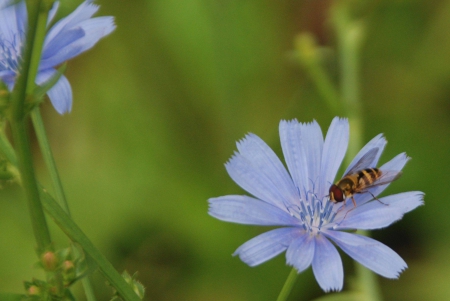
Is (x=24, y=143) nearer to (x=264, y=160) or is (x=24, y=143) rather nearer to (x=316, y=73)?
(x=264, y=160)

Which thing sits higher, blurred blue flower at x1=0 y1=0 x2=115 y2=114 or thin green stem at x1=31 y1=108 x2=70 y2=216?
blurred blue flower at x1=0 y1=0 x2=115 y2=114

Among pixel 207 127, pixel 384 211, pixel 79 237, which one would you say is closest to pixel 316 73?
pixel 207 127

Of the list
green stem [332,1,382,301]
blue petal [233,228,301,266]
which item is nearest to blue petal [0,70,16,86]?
blue petal [233,228,301,266]

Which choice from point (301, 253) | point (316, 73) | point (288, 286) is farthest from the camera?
point (316, 73)

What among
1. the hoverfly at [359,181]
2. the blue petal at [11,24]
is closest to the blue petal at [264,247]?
the hoverfly at [359,181]

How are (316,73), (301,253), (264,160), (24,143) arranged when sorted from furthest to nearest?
1. (316,73)
2. (264,160)
3. (301,253)
4. (24,143)

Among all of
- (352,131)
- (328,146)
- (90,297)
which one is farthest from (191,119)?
(90,297)

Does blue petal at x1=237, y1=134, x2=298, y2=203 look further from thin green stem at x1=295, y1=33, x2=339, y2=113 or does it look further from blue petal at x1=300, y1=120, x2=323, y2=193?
thin green stem at x1=295, y1=33, x2=339, y2=113
